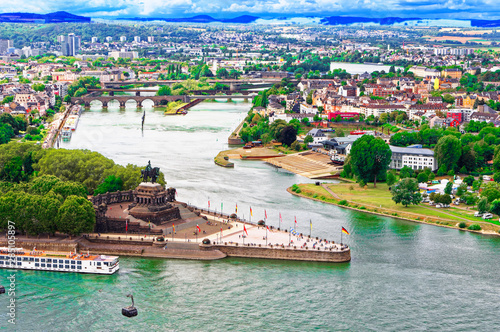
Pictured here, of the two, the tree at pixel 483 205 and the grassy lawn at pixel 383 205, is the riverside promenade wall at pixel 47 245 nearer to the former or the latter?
the grassy lawn at pixel 383 205

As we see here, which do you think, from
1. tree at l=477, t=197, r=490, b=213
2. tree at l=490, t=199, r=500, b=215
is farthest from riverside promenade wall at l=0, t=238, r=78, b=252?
tree at l=490, t=199, r=500, b=215

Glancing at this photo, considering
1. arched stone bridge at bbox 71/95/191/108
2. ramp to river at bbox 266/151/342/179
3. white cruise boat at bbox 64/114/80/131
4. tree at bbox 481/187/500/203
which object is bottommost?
arched stone bridge at bbox 71/95/191/108

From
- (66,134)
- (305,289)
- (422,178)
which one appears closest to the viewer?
(305,289)

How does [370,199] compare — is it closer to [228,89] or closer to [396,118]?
[396,118]

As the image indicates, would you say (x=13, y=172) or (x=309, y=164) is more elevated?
(x=13, y=172)

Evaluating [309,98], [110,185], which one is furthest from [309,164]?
[309,98]

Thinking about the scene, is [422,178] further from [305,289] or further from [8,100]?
[8,100]

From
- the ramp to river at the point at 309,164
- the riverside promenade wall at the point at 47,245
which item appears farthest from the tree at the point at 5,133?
the riverside promenade wall at the point at 47,245

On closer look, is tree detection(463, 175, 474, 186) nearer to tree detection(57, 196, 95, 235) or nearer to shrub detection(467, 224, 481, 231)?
shrub detection(467, 224, 481, 231)
